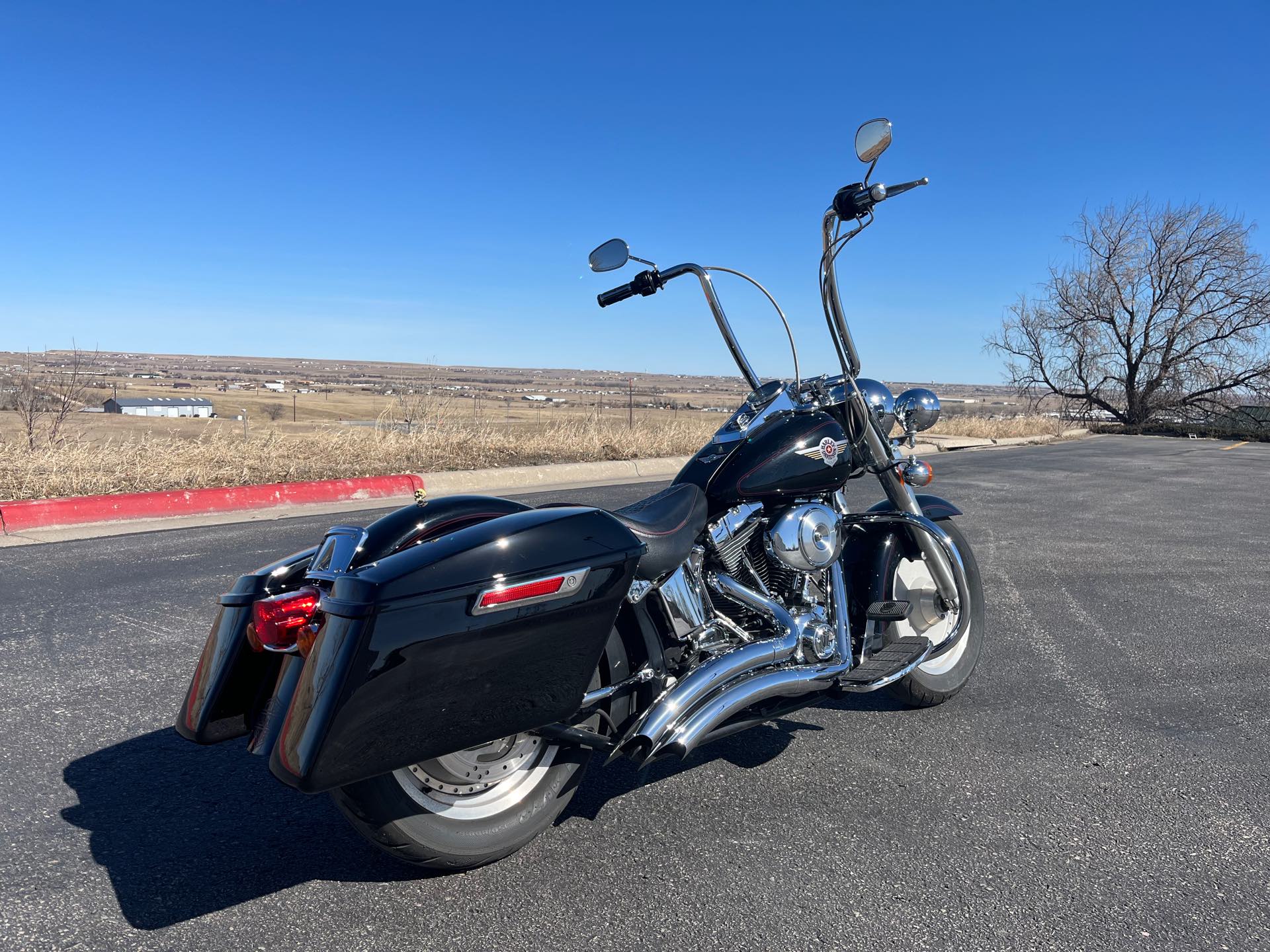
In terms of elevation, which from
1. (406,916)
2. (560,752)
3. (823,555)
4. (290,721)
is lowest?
(406,916)

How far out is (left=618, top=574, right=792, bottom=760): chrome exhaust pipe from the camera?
9.00 ft

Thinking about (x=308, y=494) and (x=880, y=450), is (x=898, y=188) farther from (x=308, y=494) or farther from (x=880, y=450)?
(x=308, y=494)

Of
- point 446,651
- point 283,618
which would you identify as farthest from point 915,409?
point 283,618

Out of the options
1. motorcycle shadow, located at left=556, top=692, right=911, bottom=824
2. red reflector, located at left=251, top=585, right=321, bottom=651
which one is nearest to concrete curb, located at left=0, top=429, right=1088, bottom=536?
motorcycle shadow, located at left=556, top=692, right=911, bottom=824

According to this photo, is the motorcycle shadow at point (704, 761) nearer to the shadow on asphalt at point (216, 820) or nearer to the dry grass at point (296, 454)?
the shadow on asphalt at point (216, 820)

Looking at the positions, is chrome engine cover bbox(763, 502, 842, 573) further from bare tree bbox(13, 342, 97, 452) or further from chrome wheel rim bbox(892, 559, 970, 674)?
bare tree bbox(13, 342, 97, 452)

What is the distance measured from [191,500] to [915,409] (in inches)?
299

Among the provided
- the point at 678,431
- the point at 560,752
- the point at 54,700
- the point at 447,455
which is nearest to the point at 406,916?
the point at 560,752

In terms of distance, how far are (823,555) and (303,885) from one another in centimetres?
188

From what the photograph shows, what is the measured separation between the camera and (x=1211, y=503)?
36.1 ft

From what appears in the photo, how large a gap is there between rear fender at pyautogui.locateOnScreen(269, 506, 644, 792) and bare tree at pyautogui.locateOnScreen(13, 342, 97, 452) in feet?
33.1

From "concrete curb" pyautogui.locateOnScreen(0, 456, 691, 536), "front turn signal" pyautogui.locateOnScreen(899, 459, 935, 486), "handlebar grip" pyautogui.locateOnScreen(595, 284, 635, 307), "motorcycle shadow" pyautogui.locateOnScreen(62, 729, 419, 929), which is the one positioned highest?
"handlebar grip" pyautogui.locateOnScreen(595, 284, 635, 307)

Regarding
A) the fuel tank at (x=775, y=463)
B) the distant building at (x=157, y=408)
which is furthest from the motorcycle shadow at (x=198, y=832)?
the distant building at (x=157, y=408)

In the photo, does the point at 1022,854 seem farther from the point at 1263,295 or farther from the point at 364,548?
the point at 1263,295
